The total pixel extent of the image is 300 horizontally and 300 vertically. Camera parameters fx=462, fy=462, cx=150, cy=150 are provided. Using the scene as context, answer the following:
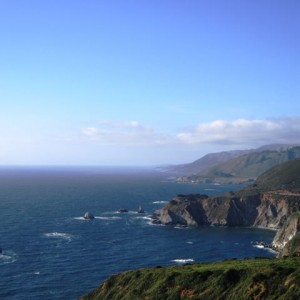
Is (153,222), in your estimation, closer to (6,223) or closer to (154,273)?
(6,223)

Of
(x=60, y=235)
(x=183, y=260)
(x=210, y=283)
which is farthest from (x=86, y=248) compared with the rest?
(x=210, y=283)

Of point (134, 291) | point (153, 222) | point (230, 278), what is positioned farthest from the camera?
point (153, 222)

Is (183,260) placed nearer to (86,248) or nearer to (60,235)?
(86,248)

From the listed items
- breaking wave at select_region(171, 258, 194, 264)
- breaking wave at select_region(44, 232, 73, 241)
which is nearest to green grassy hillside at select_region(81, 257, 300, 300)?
breaking wave at select_region(171, 258, 194, 264)

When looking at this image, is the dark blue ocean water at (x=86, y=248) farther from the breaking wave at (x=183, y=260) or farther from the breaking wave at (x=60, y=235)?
the breaking wave at (x=183, y=260)

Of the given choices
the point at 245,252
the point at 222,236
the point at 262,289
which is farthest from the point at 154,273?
the point at 222,236

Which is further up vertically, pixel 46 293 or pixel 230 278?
pixel 230 278

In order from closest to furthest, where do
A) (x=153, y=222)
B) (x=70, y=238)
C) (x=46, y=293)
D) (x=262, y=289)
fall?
(x=262, y=289)
(x=46, y=293)
(x=70, y=238)
(x=153, y=222)

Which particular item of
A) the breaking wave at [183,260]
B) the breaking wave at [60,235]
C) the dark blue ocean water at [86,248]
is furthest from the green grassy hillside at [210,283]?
the breaking wave at [60,235]

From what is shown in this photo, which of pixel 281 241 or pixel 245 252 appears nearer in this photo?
pixel 245 252

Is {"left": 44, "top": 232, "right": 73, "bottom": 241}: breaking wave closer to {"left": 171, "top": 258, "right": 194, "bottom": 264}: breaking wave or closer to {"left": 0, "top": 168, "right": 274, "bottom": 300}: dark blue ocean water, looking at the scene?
{"left": 0, "top": 168, "right": 274, "bottom": 300}: dark blue ocean water
